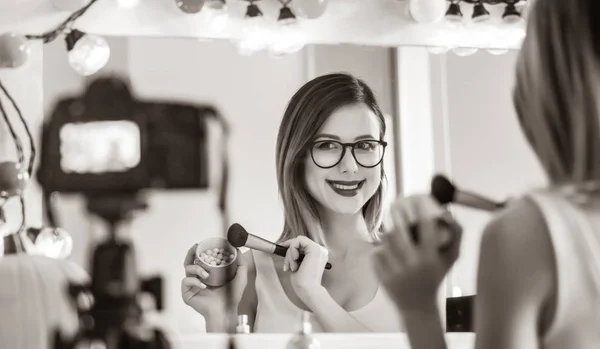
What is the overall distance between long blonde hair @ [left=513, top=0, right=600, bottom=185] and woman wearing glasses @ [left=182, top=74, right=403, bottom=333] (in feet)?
1.46

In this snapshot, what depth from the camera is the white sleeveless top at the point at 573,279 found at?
37 centimetres

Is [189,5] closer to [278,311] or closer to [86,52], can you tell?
[86,52]

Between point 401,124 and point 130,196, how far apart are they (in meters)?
0.43

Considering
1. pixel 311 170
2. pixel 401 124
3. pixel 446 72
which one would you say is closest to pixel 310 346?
pixel 311 170

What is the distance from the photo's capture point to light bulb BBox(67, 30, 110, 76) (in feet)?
2.81

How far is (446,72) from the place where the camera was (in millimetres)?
974

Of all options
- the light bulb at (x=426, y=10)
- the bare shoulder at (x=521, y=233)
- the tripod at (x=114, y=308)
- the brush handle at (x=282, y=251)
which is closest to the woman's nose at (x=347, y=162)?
the brush handle at (x=282, y=251)

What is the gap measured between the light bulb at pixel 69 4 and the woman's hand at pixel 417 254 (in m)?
0.57

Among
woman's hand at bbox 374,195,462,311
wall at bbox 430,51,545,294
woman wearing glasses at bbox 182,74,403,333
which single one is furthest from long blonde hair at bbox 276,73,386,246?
woman's hand at bbox 374,195,462,311

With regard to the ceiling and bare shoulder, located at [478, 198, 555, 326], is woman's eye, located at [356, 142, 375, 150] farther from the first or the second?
bare shoulder, located at [478, 198, 555, 326]

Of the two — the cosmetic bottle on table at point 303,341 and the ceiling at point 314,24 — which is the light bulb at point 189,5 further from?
the cosmetic bottle on table at point 303,341

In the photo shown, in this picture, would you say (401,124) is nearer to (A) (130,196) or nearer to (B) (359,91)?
(B) (359,91)

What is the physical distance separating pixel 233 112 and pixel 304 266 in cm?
20

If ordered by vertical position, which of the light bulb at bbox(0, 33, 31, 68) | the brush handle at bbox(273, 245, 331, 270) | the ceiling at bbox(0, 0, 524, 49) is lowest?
the brush handle at bbox(273, 245, 331, 270)
